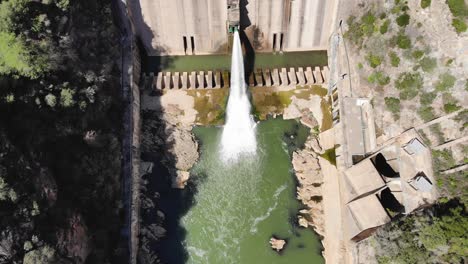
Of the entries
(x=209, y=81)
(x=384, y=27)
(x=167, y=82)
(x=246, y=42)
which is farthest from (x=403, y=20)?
(x=167, y=82)

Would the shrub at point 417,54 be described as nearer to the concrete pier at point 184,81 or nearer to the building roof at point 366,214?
the building roof at point 366,214

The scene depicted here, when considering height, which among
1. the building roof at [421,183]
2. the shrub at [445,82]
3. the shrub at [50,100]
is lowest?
the building roof at [421,183]

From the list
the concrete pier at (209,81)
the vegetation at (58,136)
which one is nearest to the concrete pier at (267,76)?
the concrete pier at (209,81)

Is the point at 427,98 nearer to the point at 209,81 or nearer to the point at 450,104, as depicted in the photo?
the point at 450,104

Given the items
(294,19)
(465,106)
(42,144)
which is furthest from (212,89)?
(465,106)

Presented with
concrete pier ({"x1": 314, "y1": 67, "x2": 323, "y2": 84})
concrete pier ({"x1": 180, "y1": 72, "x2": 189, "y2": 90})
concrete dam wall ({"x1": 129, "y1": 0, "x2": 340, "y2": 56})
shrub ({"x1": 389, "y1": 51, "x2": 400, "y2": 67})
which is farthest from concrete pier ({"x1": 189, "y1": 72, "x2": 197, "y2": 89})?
shrub ({"x1": 389, "y1": 51, "x2": 400, "y2": 67})
